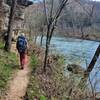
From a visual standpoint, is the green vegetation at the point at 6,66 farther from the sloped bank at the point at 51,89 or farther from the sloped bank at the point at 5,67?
the sloped bank at the point at 51,89

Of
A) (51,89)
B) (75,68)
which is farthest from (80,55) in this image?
(51,89)

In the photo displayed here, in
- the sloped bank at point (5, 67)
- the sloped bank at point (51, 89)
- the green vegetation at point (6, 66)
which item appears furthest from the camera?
the green vegetation at point (6, 66)

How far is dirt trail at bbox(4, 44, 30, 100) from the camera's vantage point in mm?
11817

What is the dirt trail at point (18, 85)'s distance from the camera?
38.8 feet

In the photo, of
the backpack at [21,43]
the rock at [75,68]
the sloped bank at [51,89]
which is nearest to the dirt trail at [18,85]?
the sloped bank at [51,89]

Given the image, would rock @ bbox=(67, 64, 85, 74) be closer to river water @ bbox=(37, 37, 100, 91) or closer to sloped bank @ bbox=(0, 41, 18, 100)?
river water @ bbox=(37, 37, 100, 91)

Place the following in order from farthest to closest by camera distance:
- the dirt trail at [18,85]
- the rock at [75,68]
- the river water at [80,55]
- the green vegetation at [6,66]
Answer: the rock at [75,68]
the river water at [80,55]
the green vegetation at [6,66]
the dirt trail at [18,85]

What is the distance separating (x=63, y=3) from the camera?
1482 centimetres

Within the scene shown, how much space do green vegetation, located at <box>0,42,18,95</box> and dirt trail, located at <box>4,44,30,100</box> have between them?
30 centimetres

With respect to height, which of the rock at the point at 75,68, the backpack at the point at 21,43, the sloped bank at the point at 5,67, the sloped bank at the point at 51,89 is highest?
the backpack at the point at 21,43

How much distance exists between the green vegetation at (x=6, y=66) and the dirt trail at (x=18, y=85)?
0.99 ft

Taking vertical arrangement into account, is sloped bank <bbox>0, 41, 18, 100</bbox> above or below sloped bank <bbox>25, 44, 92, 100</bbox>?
above

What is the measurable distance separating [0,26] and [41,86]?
1176 cm

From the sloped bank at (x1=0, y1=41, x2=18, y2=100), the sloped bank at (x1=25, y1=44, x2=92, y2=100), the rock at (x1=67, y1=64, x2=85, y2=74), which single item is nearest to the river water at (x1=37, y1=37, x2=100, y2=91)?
the rock at (x1=67, y1=64, x2=85, y2=74)
